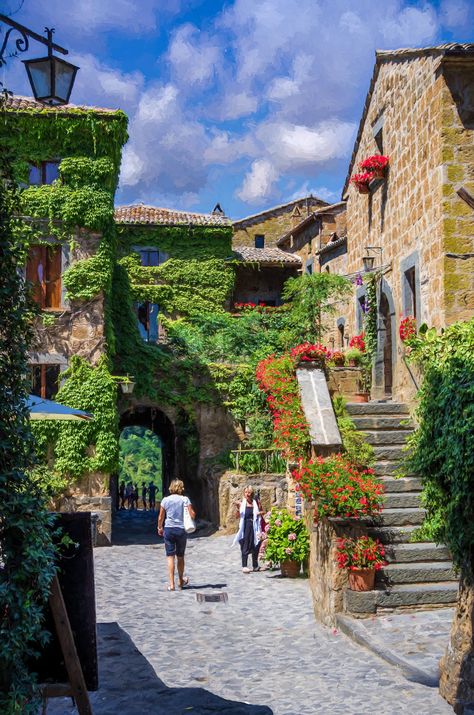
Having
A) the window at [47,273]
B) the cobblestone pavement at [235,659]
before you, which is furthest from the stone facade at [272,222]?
the cobblestone pavement at [235,659]

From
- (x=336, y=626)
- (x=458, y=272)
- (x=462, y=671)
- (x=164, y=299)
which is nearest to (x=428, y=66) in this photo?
(x=458, y=272)

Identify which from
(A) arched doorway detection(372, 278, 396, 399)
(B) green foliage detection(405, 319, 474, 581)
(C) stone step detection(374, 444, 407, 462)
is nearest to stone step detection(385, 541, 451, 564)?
(C) stone step detection(374, 444, 407, 462)

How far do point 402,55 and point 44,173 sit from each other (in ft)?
30.8

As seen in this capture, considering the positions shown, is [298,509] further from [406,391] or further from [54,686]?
[54,686]

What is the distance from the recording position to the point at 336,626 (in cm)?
916

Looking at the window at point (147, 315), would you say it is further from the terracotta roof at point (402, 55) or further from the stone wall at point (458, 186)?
the stone wall at point (458, 186)

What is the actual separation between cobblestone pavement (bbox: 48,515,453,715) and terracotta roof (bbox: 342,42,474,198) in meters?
8.90

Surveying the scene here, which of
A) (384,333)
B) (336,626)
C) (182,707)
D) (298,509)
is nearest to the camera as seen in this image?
(182,707)

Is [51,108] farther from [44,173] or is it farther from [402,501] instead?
[402,501]

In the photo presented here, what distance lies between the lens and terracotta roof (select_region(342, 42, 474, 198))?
12.6 metres

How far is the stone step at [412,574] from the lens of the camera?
944cm

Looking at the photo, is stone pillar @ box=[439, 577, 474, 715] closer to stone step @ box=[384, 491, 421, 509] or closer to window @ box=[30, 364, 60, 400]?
stone step @ box=[384, 491, 421, 509]

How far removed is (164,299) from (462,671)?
2519 centimetres

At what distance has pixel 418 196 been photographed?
13.9 meters
